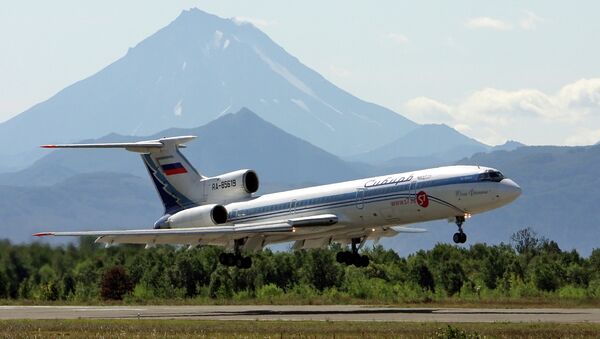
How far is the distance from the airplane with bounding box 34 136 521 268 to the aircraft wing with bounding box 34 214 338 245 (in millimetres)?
44

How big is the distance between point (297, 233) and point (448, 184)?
8.21 meters

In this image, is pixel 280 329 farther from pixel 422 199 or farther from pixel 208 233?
pixel 208 233

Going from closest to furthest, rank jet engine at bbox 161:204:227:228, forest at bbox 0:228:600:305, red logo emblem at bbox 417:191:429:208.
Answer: red logo emblem at bbox 417:191:429:208 → jet engine at bbox 161:204:227:228 → forest at bbox 0:228:600:305

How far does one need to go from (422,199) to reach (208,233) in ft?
34.2

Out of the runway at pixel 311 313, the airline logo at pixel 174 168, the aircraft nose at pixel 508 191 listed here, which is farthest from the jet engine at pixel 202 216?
the aircraft nose at pixel 508 191

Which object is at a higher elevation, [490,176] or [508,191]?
[490,176]

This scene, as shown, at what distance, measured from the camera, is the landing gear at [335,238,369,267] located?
54.7 metres

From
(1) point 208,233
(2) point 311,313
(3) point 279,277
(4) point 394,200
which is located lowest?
(2) point 311,313

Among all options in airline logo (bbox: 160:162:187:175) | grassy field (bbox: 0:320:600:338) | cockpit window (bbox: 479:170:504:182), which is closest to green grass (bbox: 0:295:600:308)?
cockpit window (bbox: 479:170:504:182)

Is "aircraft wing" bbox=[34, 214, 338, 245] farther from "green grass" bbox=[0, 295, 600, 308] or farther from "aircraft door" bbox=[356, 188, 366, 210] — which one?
"green grass" bbox=[0, 295, 600, 308]

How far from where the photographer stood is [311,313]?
47656 mm

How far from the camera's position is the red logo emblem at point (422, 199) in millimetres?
48656

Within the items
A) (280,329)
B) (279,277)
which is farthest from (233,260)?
(280,329)

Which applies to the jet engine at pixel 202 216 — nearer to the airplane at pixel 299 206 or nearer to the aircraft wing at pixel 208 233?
the airplane at pixel 299 206
